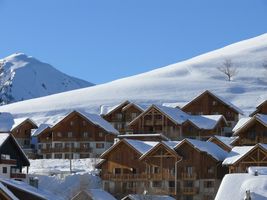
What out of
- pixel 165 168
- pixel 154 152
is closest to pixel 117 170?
pixel 154 152

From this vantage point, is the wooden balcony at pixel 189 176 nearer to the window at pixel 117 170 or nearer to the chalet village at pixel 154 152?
the chalet village at pixel 154 152


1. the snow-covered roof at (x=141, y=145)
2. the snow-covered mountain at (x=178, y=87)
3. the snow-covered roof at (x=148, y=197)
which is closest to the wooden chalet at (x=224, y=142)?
the snow-covered roof at (x=141, y=145)

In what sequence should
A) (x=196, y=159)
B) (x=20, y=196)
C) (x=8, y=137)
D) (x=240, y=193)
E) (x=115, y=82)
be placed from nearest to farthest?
(x=20, y=196) < (x=240, y=193) < (x=8, y=137) < (x=196, y=159) < (x=115, y=82)

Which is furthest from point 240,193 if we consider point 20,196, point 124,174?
point 124,174

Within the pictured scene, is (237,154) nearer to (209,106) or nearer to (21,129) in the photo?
(209,106)

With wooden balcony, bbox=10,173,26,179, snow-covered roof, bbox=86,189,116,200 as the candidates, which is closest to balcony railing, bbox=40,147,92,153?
snow-covered roof, bbox=86,189,116,200

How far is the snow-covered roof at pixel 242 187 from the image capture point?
44.2 m

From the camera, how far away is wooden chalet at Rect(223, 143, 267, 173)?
215 feet

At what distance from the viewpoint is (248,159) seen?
217 ft

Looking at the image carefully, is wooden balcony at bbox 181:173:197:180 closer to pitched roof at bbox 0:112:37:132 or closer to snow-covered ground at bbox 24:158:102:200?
snow-covered ground at bbox 24:158:102:200

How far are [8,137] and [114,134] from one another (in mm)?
32336

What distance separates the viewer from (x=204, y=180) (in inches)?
2771

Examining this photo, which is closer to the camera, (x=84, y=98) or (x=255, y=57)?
(x=84, y=98)

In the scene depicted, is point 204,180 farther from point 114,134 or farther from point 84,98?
point 84,98
